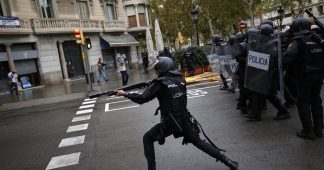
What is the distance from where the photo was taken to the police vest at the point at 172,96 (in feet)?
14.0

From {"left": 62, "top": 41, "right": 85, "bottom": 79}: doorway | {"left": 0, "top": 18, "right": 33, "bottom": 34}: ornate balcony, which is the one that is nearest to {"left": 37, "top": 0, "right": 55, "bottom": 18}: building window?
{"left": 0, "top": 18, "right": 33, "bottom": 34}: ornate balcony

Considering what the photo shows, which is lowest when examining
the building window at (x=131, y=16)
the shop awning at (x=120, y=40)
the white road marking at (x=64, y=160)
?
the white road marking at (x=64, y=160)

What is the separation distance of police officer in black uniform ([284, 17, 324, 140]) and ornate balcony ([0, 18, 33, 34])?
21.2 meters

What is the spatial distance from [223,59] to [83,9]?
2194cm

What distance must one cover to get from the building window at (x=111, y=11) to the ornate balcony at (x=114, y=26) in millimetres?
994

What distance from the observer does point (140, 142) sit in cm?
651

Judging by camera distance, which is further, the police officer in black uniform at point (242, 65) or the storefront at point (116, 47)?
the storefront at point (116, 47)

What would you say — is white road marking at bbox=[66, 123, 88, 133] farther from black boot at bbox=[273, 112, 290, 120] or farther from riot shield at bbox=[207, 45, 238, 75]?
black boot at bbox=[273, 112, 290, 120]

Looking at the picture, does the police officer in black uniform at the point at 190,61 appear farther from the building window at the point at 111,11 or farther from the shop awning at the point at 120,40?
the building window at the point at 111,11

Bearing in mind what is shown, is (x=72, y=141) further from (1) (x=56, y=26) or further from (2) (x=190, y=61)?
(1) (x=56, y=26)

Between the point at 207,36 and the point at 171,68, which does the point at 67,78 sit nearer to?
the point at 171,68

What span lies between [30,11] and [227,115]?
21.5 meters

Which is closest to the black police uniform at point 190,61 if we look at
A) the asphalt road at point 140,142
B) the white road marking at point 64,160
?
the asphalt road at point 140,142

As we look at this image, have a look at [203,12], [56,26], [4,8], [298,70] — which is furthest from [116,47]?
[298,70]
